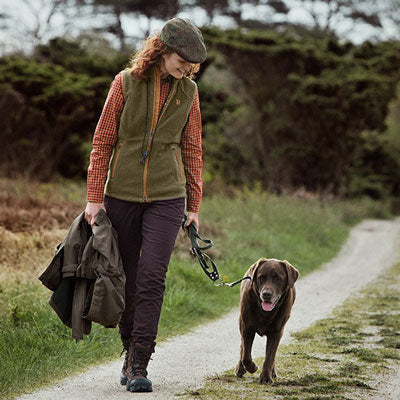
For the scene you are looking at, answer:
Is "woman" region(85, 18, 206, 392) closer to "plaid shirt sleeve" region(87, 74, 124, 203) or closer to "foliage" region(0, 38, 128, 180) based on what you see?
"plaid shirt sleeve" region(87, 74, 124, 203)

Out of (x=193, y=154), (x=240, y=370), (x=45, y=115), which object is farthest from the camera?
(x=45, y=115)

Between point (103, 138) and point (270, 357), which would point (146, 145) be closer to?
point (103, 138)

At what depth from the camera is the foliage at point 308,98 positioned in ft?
82.2

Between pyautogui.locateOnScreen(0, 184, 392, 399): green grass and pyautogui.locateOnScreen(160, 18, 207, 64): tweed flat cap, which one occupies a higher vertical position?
pyautogui.locateOnScreen(160, 18, 207, 64): tweed flat cap

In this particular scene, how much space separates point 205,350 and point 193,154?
202 centimetres

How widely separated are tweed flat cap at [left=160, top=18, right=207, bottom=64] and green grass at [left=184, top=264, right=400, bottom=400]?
1.99 meters

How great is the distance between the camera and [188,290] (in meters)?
7.91

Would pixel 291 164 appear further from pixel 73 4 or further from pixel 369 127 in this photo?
pixel 73 4

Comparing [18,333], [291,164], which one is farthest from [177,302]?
[291,164]

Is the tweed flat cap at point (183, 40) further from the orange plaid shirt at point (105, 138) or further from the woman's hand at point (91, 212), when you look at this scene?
the woman's hand at point (91, 212)

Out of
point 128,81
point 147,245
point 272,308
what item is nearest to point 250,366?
point 272,308

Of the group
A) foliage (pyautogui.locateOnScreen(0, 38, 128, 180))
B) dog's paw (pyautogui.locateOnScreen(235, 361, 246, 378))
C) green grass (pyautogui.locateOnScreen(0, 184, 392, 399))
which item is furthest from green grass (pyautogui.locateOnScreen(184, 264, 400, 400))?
foliage (pyautogui.locateOnScreen(0, 38, 128, 180))

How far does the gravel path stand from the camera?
14.2 feet

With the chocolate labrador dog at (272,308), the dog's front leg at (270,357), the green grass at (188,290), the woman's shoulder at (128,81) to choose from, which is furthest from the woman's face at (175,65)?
the green grass at (188,290)
